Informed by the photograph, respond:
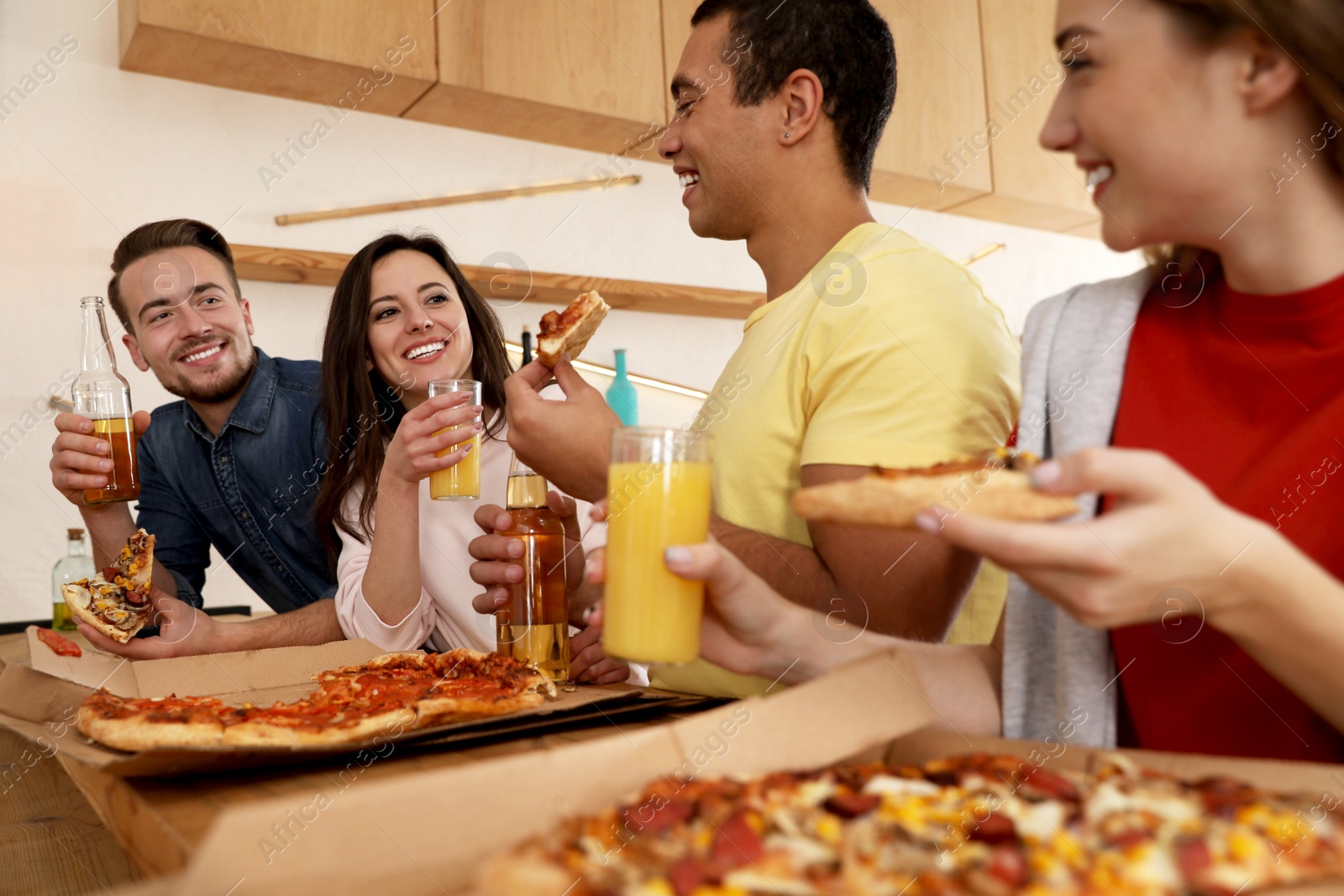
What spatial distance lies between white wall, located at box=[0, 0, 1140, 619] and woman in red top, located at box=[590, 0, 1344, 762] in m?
2.85

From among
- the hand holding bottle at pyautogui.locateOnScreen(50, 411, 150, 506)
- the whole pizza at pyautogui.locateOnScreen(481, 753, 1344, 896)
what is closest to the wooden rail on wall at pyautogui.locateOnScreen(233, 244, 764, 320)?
the hand holding bottle at pyautogui.locateOnScreen(50, 411, 150, 506)

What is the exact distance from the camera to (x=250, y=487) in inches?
108

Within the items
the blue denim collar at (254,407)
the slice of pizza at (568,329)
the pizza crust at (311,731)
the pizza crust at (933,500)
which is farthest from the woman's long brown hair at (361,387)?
the pizza crust at (933,500)

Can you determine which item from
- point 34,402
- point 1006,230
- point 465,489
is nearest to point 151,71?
point 34,402

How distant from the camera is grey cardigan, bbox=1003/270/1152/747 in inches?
40.4

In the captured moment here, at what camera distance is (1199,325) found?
1075 millimetres

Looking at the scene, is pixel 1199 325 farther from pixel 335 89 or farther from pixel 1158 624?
pixel 335 89

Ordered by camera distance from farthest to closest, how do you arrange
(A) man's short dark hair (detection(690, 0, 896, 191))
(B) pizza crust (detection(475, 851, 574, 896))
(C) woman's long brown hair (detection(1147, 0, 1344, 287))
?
(A) man's short dark hair (detection(690, 0, 896, 191))
(C) woman's long brown hair (detection(1147, 0, 1344, 287))
(B) pizza crust (detection(475, 851, 574, 896))

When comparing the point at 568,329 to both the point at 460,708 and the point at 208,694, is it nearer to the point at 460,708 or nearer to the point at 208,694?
the point at 460,708

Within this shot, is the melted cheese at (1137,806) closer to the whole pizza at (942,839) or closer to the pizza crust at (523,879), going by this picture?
the whole pizza at (942,839)

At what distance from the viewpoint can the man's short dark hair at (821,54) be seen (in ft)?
5.21

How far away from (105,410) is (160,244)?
0.94 meters

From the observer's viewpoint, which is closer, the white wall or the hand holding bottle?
the hand holding bottle

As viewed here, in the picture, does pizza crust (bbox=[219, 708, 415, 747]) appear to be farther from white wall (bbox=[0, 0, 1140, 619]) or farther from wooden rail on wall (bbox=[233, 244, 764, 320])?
white wall (bbox=[0, 0, 1140, 619])
